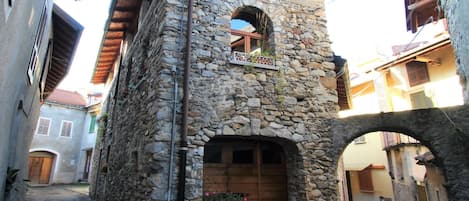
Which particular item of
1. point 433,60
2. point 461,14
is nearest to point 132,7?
point 461,14

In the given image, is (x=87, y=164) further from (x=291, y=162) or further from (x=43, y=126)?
(x=291, y=162)

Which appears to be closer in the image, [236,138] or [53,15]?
[236,138]

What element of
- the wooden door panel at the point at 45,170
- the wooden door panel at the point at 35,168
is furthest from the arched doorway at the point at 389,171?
the wooden door panel at the point at 35,168

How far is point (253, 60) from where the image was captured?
5840 millimetres

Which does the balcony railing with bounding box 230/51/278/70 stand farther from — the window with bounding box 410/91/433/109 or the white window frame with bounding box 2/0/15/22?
the window with bounding box 410/91/433/109

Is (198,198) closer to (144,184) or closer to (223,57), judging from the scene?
(144,184)

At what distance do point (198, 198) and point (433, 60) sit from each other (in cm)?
932

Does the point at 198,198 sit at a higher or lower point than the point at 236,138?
lower

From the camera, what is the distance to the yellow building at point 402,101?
32.3 ft

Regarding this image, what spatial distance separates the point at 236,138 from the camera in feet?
19.7

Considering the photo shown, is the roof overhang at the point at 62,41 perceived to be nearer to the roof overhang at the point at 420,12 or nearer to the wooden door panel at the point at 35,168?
Answer: the roof overhang at the point at 420,12

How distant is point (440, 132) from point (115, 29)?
908 cm

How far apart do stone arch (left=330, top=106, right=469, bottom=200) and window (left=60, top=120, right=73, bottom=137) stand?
60.6ft

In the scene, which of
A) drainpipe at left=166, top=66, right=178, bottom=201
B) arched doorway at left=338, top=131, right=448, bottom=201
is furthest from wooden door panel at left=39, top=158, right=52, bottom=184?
drainpipe at left=166, top=66, right=178, bottom=201
